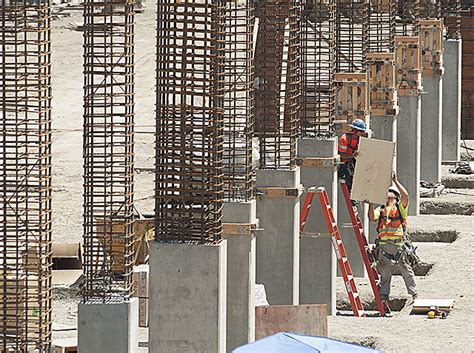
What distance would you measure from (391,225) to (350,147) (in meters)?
1.95

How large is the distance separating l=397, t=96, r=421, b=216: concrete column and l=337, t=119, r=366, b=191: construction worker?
207 inches

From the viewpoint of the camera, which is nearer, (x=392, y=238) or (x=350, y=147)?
(x=392, y=238)

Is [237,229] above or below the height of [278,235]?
above

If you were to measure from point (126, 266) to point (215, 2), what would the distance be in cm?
276

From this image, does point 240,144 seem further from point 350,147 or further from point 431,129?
point 431,129

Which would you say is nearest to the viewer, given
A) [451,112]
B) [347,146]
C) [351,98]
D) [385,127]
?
[347,146]

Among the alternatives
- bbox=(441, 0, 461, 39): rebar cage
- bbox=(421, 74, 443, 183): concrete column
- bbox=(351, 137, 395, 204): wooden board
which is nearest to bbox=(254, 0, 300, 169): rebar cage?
bbox=(351, 137, 395, 204): wooden board

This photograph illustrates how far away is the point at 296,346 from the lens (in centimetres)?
1245

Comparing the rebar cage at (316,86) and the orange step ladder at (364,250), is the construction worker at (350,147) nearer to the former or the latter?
the orange step ladder at (364,250)

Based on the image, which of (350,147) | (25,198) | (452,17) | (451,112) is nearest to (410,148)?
(350,147)

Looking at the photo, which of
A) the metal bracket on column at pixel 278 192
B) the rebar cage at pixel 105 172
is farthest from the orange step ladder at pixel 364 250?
the rebar cage at pixel 105 172

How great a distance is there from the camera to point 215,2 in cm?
1455

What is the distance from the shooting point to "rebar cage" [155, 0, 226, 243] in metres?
14.2

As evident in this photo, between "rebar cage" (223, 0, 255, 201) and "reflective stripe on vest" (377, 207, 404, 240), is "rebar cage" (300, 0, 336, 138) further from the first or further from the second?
"rebar cage" (223, 0, 255, 201)
